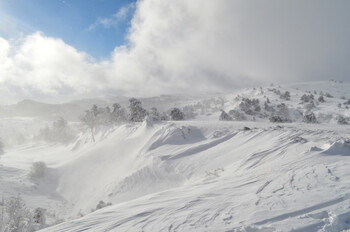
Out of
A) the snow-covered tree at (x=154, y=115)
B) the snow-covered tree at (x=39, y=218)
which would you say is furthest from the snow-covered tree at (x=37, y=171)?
the snow-covered tree at (x=154, y=115)

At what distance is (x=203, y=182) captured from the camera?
10.2 metres

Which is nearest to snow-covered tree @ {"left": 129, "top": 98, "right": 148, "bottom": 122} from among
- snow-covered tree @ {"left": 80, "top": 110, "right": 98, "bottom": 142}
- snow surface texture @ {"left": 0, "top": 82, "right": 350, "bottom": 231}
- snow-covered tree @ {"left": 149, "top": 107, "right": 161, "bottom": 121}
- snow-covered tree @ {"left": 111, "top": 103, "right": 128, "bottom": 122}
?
snow-covered tree @ {"left": 149, "top": 107, "right": 161, "bottom": 121}

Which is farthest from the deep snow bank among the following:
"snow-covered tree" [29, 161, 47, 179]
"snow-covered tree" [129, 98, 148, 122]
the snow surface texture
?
"snow-covered tree" [129, 98, 148, 122]

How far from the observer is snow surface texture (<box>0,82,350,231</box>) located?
5441 millimetres

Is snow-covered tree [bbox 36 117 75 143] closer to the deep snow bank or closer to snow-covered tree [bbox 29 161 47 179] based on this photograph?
snow-covered tree [bbox 29 161 47 179]

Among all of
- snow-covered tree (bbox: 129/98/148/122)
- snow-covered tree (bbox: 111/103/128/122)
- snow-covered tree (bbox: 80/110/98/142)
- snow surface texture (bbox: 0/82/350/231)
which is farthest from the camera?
snow-covered tree (bbox: 111/103/128/122)

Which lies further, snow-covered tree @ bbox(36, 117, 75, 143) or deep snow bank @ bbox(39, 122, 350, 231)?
snow-covered tree @ bbox(36, 117, 75, 143)

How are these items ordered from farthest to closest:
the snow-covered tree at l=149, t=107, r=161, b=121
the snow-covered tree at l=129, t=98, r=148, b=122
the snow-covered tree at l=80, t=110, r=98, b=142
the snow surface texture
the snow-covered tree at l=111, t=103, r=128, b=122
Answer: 1. the snow-covered tree at l=111, t=103, r=128, b=122
2. the snow-covered tree at l=129, t=98, r=148, b=122
3. the snow-covered tree at l=80, t=110, r=98, b=142
4. the snow-covered tree at l=149, t=107, r=161, b=121
5. the snow surface texture

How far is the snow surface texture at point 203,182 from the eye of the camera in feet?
17.9

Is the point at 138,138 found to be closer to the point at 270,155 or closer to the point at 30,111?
the point at 270,155

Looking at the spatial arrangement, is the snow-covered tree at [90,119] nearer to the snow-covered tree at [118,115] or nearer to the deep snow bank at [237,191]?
the snow-covered tree at [118,115]

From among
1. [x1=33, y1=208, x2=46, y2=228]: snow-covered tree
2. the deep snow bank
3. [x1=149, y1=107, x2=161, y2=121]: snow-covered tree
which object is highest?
[x1=149, y1=107, x2=161, y2=121]: snow-covered tree

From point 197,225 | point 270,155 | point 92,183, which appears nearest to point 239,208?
point 197,225

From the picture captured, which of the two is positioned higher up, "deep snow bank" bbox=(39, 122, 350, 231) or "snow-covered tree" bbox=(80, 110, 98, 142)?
"snow-covered tree" bbox=(80, 110, 98, 142)
